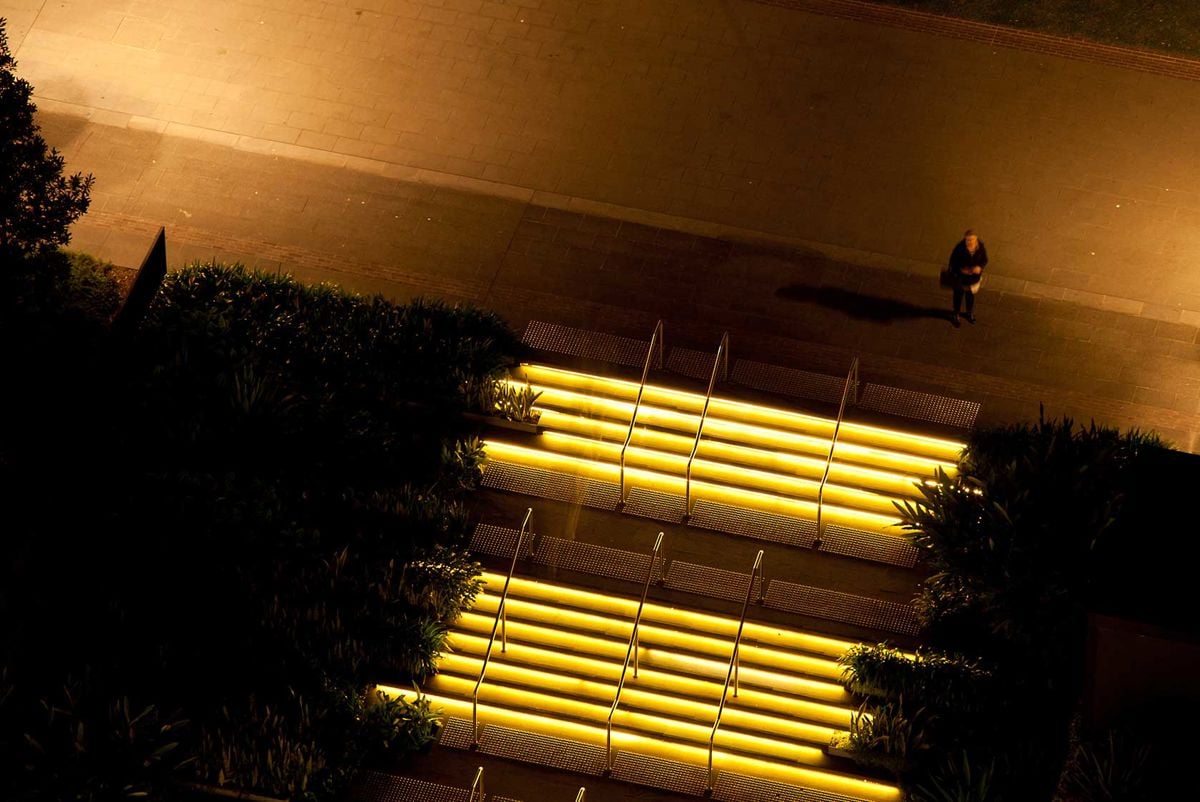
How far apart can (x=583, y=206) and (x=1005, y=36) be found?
261 inches

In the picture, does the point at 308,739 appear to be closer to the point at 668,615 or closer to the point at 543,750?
the point at 543,750

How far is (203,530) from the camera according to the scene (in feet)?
50.0

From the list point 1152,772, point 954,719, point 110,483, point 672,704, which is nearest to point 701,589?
point 672,704

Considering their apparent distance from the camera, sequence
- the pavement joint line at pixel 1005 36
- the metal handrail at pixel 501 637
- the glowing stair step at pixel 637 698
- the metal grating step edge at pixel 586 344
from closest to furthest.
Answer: the metal handrail at pixel 501 637 < the glowing stair step at pixel 637 698 < the metal grating step edge at pixel 586 344 < the pavement joint line at pixel 1005 36

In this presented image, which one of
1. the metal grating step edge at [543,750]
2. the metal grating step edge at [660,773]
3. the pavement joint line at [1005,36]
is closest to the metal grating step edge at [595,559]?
the metal grating step edge at [543,750]

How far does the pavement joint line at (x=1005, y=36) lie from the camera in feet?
63.3

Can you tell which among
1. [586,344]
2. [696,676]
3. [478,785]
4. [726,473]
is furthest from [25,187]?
[696,676]

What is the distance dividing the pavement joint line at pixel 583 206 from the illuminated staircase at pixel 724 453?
257 centimetres

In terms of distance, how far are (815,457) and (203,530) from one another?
6965 millimetres

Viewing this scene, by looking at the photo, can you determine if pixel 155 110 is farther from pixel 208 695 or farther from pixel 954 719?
pixel 954 719

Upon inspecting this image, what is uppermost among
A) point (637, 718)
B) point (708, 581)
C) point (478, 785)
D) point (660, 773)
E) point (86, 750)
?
point (708, 581)

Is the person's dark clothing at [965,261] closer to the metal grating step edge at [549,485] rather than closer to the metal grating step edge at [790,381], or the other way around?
the metal grating step edge at [790,381]

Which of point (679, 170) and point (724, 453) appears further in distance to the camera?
point (679, 170)

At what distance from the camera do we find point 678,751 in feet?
47.5
